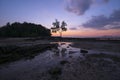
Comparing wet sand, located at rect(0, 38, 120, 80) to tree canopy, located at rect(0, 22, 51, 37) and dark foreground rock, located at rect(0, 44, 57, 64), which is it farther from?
tree canopy, located at rect(0, 22, 51, 37)

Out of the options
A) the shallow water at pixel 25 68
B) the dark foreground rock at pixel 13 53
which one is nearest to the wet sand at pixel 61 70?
the shallow water at pixel 25 68

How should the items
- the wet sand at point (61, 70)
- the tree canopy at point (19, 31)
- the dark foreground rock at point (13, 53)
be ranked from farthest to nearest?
1. the tree canopy at point (19, 31)
2. the dark foreground rock at point (13, 53)
3. the wet sand at point (61, 70)

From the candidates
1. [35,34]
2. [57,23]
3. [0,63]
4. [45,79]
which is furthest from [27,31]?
[45,79]

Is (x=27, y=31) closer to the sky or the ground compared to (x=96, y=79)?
closer to the sky

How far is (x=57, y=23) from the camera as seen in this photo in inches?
4176

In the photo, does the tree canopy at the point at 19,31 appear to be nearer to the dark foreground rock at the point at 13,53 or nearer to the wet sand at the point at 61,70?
the dark foreground rock at the point at 13,53

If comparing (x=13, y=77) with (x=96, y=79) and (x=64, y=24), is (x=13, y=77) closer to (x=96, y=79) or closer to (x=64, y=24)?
(x=96, y=79)

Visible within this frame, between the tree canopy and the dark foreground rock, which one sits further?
the tree canopy

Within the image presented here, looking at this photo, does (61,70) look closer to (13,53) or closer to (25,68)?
(25,68)

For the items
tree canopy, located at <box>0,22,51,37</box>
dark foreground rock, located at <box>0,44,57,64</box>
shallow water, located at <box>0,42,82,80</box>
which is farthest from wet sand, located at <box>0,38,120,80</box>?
tree canopy, located at <box>0,22,51,37</box>

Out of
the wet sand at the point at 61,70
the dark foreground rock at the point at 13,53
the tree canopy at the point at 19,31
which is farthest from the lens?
the tree canopy at the point at 19,31

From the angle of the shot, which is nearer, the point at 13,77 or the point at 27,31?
the point at 13,77

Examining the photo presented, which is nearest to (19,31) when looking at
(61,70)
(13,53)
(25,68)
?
(13,53)

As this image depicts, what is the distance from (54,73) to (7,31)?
89.4 meters
